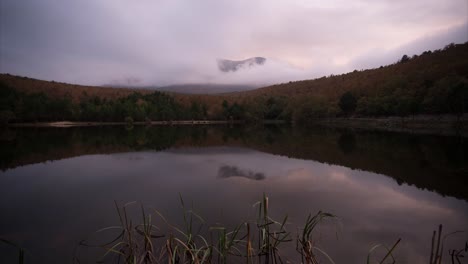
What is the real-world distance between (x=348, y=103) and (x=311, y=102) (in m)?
15.4

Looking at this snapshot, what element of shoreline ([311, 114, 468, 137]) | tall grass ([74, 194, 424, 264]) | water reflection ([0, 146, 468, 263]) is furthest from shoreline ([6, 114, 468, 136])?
tall grass ([74, 194, 424, 264])

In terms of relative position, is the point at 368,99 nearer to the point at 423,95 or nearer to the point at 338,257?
the point at 423,95

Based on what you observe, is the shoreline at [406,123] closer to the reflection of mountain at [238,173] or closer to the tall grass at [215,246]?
the reflection of mountain at [238,173]

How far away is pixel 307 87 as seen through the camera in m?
172

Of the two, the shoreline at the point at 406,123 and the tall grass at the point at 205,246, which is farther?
the shoreline at the point at 406,123

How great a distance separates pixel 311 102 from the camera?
111812 mm

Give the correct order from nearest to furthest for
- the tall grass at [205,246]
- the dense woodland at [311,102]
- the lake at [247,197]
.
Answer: the tall grass at [205,246], the lake at [247,197], the dense woodland at [311,102]

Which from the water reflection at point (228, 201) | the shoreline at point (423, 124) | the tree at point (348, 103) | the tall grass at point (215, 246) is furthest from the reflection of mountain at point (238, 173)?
the tree at point (348, 103)

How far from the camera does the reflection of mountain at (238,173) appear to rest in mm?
17188

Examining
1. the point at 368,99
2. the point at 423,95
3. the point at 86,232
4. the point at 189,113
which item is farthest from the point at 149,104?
the point at 86,232

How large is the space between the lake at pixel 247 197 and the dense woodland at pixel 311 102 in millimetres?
53276

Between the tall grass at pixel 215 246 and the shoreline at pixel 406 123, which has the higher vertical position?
the tall grass at pixel 215 246

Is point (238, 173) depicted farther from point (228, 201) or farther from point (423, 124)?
point (423, 124)

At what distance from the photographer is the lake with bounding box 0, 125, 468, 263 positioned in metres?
8.18
